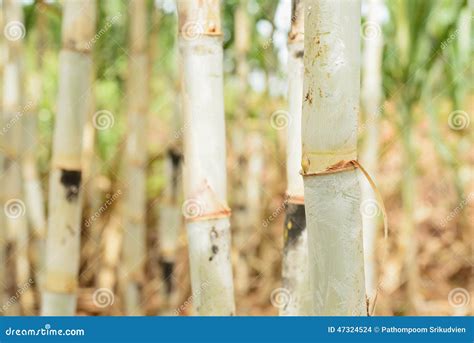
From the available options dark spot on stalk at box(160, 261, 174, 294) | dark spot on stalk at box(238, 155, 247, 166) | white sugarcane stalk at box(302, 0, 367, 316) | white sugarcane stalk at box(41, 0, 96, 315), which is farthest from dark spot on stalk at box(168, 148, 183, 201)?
white sugarcane stalk at box(302, 0, 367, 316)

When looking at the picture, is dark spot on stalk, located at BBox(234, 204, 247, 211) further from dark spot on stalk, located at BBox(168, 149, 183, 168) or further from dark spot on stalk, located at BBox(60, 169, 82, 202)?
dark spot on stalk, located at BBox(60, 169, 82, 202)

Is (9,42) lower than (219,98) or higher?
higher

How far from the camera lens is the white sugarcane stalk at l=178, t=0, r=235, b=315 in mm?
710

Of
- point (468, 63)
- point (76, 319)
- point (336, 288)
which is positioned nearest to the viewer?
point (336, 288)

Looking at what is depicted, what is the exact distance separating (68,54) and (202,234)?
39cm

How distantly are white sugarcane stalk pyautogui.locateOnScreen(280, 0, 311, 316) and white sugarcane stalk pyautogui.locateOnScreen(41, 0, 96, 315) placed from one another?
0.32m

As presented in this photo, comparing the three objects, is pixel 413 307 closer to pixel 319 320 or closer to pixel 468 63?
pixel 468 63

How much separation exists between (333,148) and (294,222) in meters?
0.26

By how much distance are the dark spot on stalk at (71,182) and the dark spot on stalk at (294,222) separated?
13.6 inches

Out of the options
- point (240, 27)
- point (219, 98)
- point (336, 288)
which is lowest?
point (336, 288)

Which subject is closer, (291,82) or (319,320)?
(319,320)

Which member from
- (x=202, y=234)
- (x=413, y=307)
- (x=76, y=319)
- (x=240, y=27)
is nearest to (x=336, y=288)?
(x=202, y=234)

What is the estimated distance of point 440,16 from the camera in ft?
6.56

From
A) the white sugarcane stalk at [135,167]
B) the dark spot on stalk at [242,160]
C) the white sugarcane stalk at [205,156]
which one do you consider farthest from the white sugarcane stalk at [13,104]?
the dark spot on stalk at [242,160]
